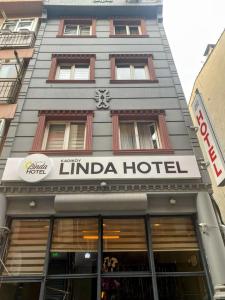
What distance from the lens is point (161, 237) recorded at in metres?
7.55

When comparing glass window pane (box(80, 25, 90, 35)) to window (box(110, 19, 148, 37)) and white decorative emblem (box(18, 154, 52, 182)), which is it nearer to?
window (box(110, 19, 148, 37))

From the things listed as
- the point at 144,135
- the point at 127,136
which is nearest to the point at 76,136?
the point at 127,136

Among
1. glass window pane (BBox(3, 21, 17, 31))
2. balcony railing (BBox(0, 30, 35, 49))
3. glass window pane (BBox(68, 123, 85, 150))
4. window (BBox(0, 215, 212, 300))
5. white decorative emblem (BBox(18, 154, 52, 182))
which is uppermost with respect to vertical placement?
glass window pane (BBox(3, 21, 17, 31))

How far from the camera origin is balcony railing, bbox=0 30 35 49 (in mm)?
12320

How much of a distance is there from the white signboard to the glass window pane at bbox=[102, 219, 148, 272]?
4.50 ft

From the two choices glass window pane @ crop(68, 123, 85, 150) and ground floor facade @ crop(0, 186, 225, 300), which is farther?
glass window pane @ crop(68, 123, 85, 150)

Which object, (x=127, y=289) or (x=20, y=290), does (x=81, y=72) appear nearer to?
(x=20, y=290)

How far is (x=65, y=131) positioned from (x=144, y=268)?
208 inches

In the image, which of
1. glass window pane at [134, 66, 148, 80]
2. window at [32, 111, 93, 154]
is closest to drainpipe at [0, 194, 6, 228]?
window at [32, 111, 93, 154]

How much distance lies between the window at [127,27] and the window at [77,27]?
1.06 meters

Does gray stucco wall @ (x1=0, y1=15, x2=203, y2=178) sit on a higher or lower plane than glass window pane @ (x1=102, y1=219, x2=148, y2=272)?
higher

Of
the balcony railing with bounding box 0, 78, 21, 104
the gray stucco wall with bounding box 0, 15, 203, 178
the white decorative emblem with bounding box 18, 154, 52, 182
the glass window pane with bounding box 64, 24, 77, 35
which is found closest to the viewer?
the white decorative emblem with bounding box 18, 154, 52, 182

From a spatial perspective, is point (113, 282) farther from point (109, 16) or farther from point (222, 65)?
point (109, 16)

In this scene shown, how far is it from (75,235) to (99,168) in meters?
2.06
